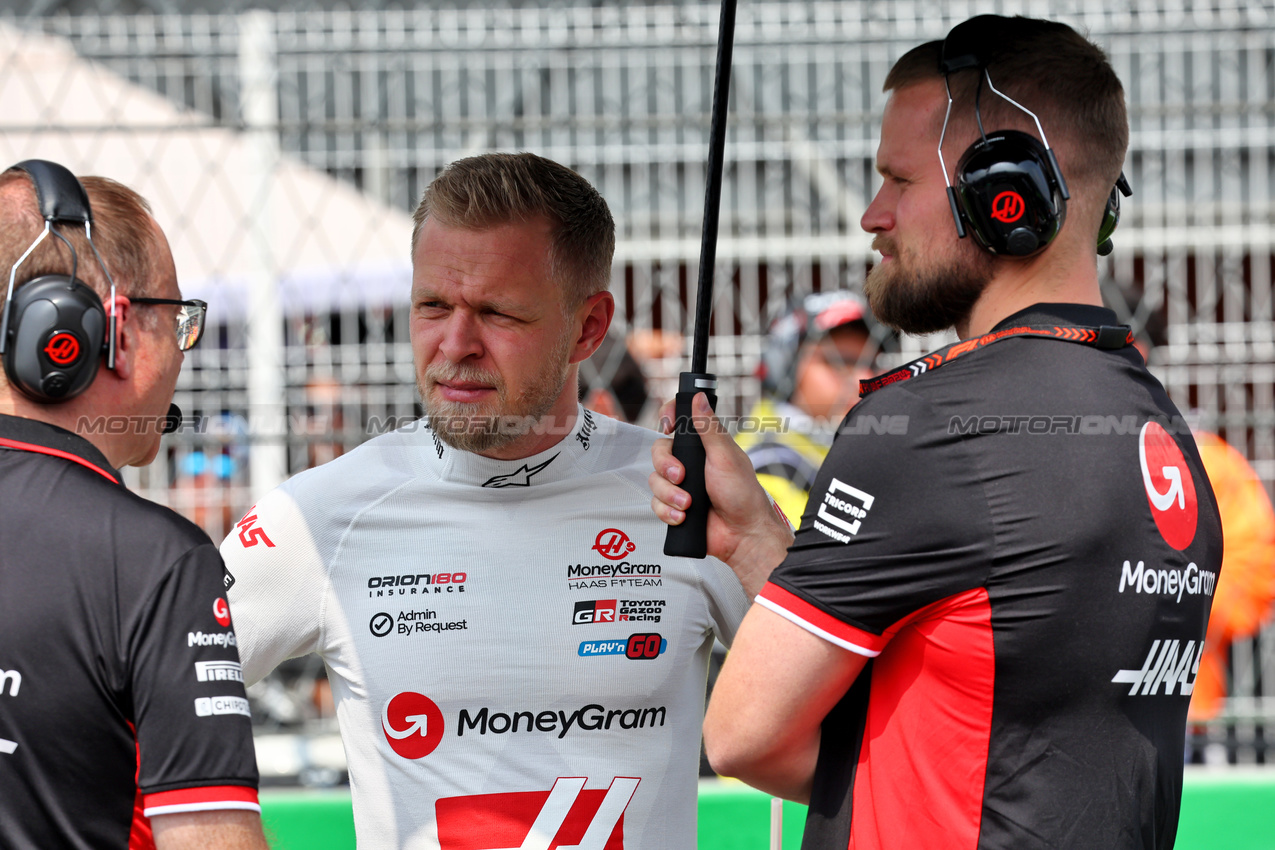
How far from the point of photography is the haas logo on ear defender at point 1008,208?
139cm

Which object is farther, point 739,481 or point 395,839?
point 395,839

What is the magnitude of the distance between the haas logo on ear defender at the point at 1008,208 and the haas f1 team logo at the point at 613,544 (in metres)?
0.83

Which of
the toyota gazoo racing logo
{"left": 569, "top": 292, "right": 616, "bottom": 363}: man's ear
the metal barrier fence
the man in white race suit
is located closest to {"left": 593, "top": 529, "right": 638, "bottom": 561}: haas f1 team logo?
the man in white race suit

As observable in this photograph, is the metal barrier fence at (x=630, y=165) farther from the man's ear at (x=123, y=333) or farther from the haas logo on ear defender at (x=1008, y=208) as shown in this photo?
the haas logo on ear defender at (x=1008, y=208)

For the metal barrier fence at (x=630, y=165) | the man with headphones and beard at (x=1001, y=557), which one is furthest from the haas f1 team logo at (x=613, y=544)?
the metal barrier fence at (x=630, y=165)

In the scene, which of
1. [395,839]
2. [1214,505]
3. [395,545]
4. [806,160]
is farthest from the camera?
[806,160]

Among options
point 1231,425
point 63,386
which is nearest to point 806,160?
point 1231,425

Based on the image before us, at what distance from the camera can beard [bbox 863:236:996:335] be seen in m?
1.49

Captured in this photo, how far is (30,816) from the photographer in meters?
1.28

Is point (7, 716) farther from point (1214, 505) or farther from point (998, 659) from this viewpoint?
point (1214, 505)

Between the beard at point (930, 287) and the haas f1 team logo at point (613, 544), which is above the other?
the beard at point (930, 287)

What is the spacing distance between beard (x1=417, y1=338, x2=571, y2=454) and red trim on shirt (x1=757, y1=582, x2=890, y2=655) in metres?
0.68

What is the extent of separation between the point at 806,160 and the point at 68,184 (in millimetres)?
3547

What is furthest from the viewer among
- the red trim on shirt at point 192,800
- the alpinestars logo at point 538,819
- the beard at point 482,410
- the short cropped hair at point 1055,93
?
the beard at point 482,410
